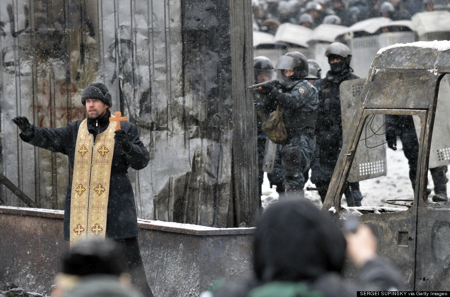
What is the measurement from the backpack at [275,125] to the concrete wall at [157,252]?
265 cm

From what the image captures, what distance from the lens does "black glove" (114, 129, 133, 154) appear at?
6047 mm

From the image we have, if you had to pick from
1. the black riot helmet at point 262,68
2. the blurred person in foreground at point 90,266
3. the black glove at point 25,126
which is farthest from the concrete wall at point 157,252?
the black riot helmet at point 262,68

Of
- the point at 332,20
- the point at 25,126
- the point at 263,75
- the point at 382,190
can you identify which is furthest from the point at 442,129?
the point at 332,20

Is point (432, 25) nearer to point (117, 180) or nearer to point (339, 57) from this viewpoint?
point (339, 57)

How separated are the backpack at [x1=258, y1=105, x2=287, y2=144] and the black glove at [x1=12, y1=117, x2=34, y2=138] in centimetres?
374

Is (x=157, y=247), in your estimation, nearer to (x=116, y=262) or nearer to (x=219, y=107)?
(x=219, y=107)

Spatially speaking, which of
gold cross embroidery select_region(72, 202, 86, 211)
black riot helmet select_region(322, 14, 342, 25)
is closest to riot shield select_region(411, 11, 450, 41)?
black riot helmet select_region(322, 14, 342, 25)

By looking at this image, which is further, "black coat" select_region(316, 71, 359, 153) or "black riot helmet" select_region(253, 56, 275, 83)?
"black riot helmet" select_region(253, 56, 275, 83)

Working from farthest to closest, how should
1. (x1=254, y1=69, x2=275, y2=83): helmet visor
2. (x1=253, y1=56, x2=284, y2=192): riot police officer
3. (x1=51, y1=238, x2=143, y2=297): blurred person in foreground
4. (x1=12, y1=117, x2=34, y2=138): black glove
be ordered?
(x1=254, y1=69, x2=275, y2=83): helmet visor
(x1=253, y1=56, x2=284, y2=192): riot police officer
(x1=12, y1=117, x2=34, y2=138): black glove
(x1=51, y1=238, x2=143, y2=297): blurred person in foreground

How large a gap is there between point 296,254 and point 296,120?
24.2 feet

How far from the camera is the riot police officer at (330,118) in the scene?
1045cm

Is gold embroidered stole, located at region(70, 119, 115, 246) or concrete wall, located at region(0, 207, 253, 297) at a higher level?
gold embroidered stole, located at region(70, 119, 115, 246)

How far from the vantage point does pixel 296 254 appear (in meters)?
2.49

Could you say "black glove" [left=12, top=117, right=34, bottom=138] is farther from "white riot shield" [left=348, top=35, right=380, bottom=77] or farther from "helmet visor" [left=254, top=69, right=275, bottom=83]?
"white riot shield" [left=348, top=35, right=380, bottom=77]
